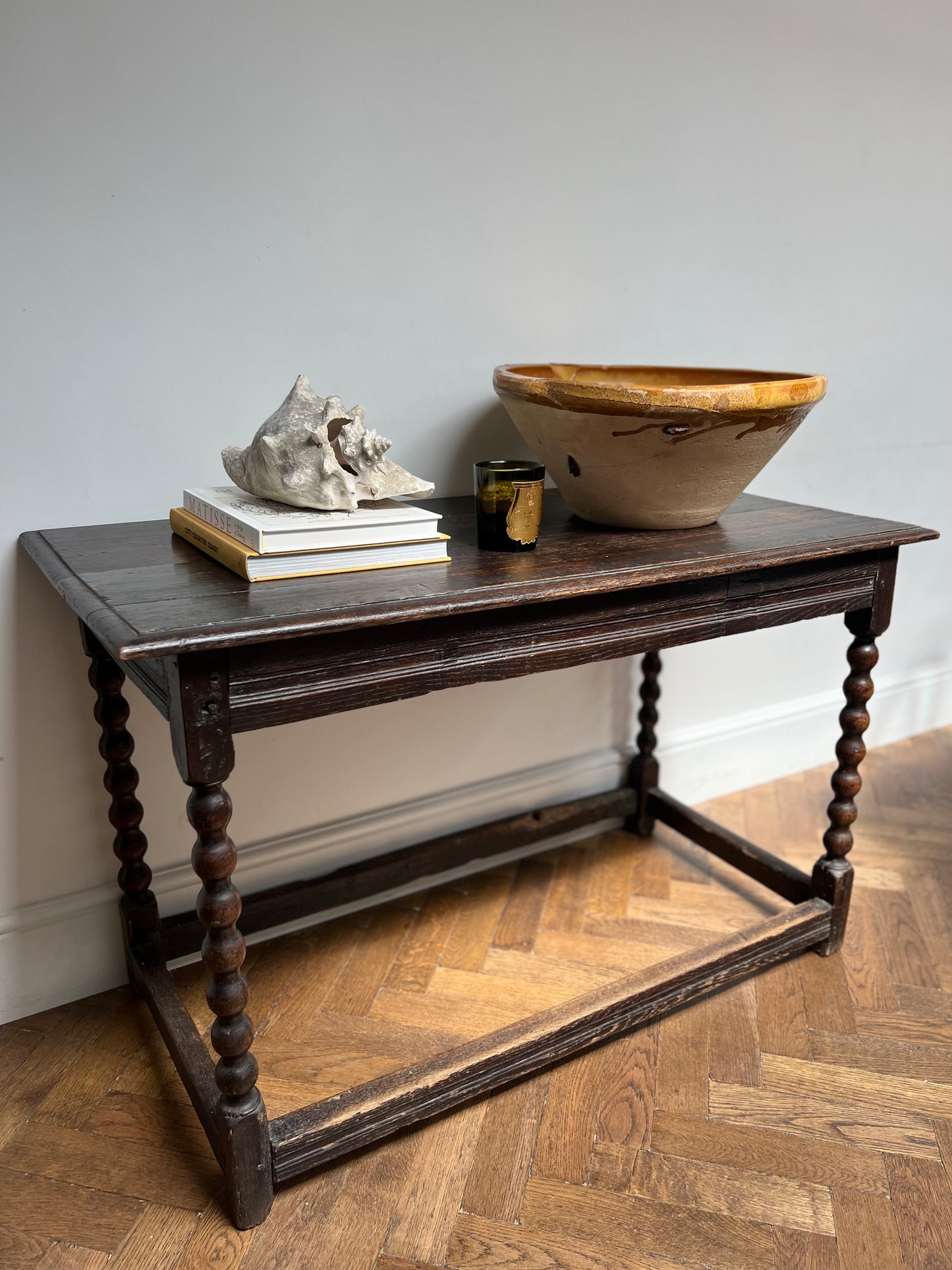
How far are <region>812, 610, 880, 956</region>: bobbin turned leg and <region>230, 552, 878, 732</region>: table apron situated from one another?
3.9 inches

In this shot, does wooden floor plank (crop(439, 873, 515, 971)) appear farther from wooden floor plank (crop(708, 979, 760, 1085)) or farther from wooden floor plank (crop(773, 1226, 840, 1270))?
wooden floor plank (crop(773, 1226, 840, 1270))

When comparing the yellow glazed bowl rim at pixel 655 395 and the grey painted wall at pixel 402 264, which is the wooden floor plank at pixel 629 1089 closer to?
the grey painted wall at pixel 402 264

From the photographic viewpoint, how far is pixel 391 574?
118 cm

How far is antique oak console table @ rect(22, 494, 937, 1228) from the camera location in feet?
3.39

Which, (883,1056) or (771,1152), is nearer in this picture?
(771,1152)

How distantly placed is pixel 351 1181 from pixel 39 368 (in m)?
1.18

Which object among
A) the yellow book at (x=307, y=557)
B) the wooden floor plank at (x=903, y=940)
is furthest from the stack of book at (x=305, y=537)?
the wooden floor plank at (x=903, y=940)

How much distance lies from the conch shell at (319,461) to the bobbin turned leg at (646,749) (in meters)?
0.97

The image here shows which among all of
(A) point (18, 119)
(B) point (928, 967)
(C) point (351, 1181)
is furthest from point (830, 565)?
(A) point (18, 119)

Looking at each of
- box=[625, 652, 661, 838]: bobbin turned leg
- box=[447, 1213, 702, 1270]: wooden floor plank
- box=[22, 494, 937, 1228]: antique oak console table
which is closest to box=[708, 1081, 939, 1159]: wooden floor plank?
box=[22, 494, 937, 1228]: antique oak console table

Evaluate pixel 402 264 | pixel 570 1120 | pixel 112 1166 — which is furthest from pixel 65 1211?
pixel 402 264

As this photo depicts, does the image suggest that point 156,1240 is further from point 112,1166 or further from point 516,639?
point 516,639

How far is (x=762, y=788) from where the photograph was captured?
2355 millimetres

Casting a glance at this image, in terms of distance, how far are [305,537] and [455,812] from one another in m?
0.93
